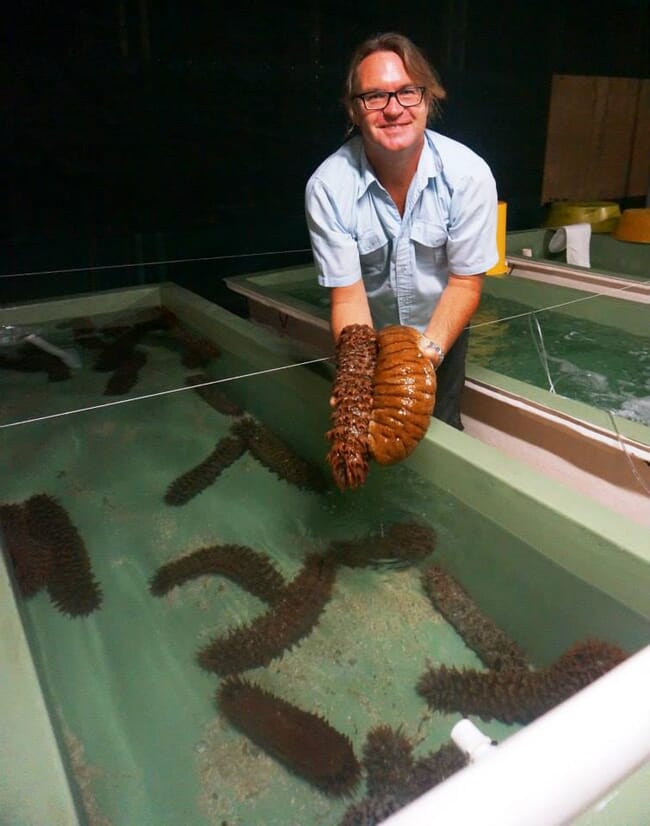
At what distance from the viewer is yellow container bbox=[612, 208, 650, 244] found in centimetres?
390

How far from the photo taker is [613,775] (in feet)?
1.63

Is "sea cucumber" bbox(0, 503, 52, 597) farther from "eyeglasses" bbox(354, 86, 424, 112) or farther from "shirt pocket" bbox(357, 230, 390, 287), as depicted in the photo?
"eyeglasses" bbox(354, 86, 424, 112)

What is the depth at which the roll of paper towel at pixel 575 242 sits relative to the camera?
390 centimetres

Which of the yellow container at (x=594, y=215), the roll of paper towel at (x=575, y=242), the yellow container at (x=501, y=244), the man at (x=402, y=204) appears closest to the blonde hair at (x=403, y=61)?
the man at (x=402, y=204)

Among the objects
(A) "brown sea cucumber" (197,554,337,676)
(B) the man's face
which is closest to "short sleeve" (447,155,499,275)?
(B) the man's face

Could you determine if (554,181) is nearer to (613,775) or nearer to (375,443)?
(375,443)

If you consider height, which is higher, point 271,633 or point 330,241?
point 330,241

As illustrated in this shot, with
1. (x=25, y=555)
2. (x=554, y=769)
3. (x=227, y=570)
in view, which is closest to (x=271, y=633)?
(x=227, y=570)

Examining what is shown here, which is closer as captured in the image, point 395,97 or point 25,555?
point 395,97

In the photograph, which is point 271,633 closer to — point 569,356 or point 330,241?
point 330,241

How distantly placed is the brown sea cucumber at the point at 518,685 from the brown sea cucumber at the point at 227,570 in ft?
1.46

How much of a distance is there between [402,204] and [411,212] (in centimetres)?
4

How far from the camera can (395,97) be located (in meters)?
1.31

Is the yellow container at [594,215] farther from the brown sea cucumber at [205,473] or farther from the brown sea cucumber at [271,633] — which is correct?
Answer: the brown sea cucumber at [271,633]
